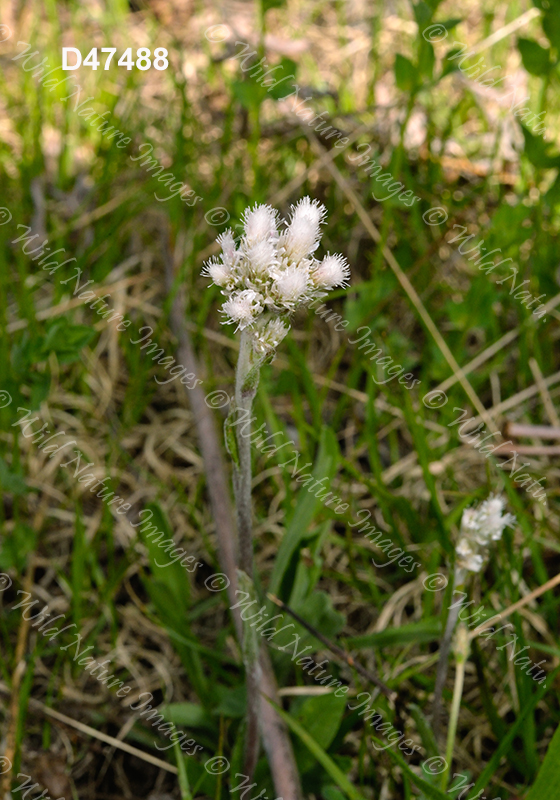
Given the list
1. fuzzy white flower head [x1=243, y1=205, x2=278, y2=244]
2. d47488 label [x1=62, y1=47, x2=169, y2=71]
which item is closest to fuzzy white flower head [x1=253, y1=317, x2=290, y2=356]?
fuzzy white flower head [x1=243, y1=205, x2=278, y2=244]

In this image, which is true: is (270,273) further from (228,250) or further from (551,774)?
(551,774)

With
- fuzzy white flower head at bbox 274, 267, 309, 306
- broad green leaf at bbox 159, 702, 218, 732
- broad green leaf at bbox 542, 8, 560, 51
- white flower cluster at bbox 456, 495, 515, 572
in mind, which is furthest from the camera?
broad green leaf at bbox 542, 8, 560, 51

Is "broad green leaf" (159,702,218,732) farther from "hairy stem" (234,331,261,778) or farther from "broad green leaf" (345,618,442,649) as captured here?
"broad green leaf" (345,618,442,649)

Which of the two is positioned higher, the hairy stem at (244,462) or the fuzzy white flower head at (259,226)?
the fuzzy white flower head at (259,226)

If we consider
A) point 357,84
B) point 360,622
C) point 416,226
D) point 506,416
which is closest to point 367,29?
point 357,84

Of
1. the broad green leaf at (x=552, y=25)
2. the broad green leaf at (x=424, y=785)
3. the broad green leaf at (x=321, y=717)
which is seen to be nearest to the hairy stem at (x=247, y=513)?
the broad green leaf at (x=321, y=717)

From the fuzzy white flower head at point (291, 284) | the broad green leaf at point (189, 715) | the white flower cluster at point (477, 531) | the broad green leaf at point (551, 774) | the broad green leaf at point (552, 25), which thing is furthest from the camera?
the broad green leaf at point (552, 25)

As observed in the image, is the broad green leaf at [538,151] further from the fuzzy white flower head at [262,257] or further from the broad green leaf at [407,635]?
the fuzzy white flower head at [262,257]

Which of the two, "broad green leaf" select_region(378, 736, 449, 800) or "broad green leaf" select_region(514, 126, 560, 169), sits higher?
"broad green leaf" select_region(514, 126, 560, 169)
